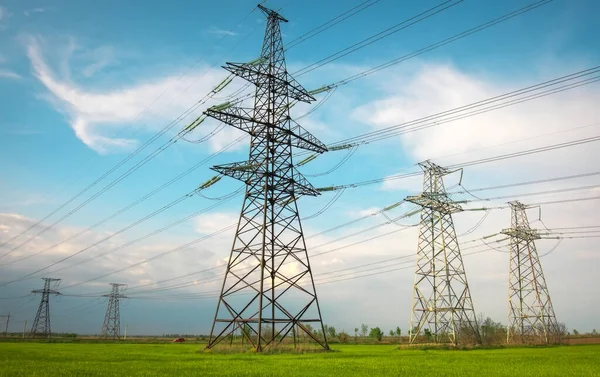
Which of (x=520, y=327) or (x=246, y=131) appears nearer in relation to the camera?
(x=246, y=131)

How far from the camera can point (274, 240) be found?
30.1 metres

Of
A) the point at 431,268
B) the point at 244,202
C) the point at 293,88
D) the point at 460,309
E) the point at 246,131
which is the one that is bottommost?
the point at 460,309

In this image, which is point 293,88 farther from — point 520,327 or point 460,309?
point 520,327

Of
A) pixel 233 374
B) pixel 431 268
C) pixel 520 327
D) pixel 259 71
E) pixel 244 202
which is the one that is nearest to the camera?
pixel 233 374

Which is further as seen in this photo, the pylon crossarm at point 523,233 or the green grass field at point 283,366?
the pylon crossarm at point 523,233

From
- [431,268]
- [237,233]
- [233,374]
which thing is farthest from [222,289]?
[431,268]

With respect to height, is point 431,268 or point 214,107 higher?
point 214,107

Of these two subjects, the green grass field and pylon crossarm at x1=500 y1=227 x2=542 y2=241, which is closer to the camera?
the green grass field

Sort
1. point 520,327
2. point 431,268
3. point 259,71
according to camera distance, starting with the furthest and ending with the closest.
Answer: point 520,327, point 431,268, point 259,71

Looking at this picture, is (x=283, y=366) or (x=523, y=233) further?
(x=523, y=233)

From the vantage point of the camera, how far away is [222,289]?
98.4ft

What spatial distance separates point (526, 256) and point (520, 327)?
8.79 m

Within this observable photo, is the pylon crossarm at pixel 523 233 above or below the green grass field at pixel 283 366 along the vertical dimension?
above

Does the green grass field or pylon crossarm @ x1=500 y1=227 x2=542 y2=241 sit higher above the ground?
pylon crossarm @ x1=500 y1=227 x2=542 y2=241
